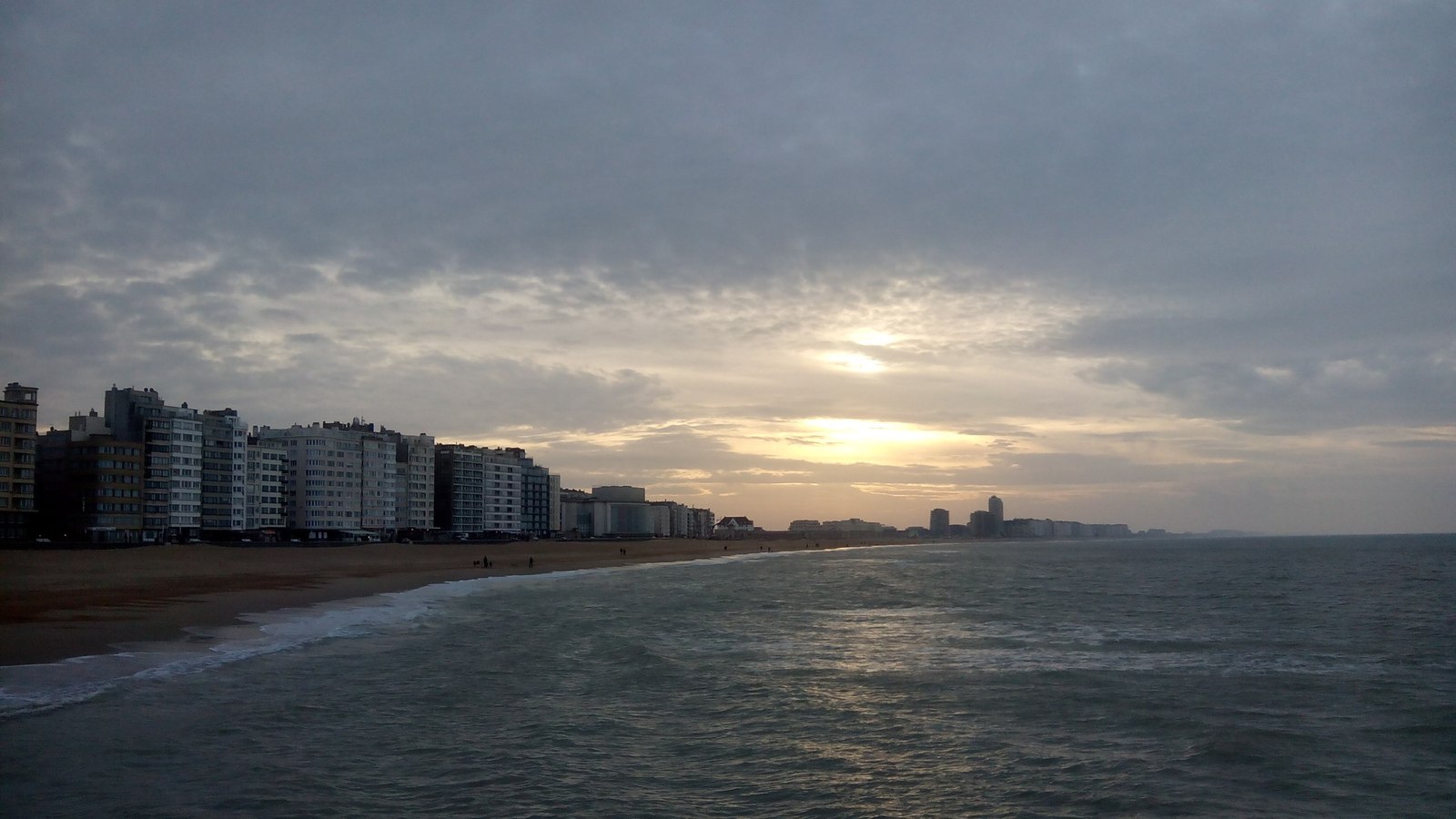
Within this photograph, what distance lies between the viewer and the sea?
14523mm

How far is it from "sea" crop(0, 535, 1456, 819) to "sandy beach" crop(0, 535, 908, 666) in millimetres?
2645

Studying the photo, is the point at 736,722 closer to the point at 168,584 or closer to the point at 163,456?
the point at 168,584

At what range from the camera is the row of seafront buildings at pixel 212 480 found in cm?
10044

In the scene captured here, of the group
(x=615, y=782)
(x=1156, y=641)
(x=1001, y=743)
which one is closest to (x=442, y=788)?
(x=615, y=782)

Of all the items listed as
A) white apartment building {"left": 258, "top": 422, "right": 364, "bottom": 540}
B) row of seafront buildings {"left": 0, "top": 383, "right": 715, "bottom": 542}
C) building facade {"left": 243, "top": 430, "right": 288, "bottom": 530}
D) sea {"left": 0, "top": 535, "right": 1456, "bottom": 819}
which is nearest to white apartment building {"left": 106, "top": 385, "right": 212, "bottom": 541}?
row of seafront buildings {"left": 0, "top": 383, "right": 715, "bottom": 542}

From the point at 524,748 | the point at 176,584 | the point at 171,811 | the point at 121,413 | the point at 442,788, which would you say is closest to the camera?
the point at 171,811

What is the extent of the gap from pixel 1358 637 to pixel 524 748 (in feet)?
109

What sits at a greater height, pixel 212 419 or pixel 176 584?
pixel 212 419

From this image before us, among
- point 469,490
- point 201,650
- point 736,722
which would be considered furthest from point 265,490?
point 736,722

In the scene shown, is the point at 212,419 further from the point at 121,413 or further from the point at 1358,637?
the point at 1358,637

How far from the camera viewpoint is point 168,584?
52031mm

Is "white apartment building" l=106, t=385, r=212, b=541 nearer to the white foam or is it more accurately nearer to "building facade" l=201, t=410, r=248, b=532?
"building facade" l=201, t=410, r=248, b=532

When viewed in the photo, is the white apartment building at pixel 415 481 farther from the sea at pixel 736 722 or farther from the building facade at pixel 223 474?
the sea at pixel 736 722

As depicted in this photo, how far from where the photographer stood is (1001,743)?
1805 cm
